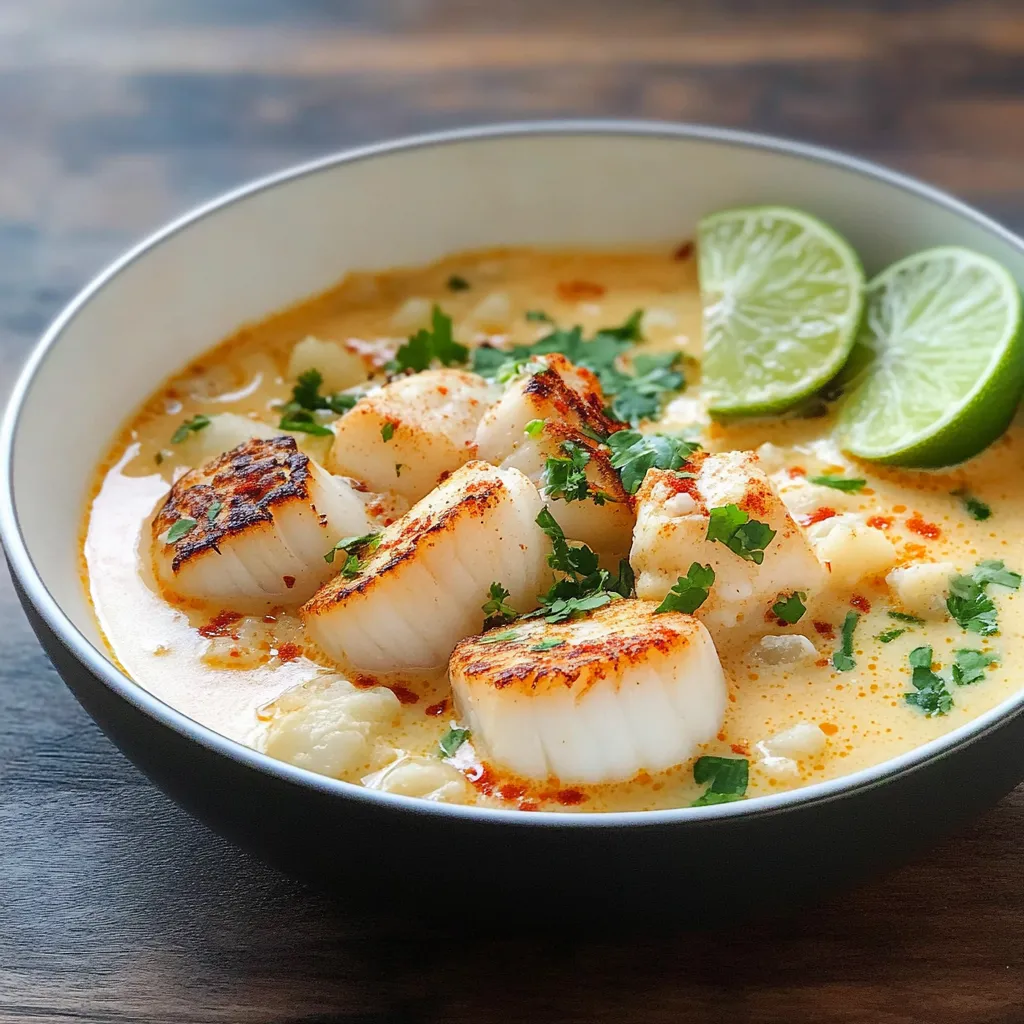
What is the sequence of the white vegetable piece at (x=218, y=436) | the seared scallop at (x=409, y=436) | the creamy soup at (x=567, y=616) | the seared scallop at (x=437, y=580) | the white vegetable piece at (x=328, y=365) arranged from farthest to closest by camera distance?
1. the white vegetable piece at (x=328, y=365)
2. the white vegetable piece at (x=218, y=436)
3. the seared scallop at (x=409, y=436)
4. the seared scallop at (x=437, y=580)
5. the creamy soup at (x=567, y=616)

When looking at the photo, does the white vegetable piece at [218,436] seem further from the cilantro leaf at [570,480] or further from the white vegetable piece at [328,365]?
the cilantro leaf at [570,480]

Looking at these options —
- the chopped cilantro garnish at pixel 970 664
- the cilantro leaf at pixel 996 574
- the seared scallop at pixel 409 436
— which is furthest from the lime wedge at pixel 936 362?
the seared scallop at pixel 409 436

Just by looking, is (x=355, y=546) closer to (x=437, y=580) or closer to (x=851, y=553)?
(x=437, y=580)

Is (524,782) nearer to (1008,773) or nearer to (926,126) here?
(1008,773)

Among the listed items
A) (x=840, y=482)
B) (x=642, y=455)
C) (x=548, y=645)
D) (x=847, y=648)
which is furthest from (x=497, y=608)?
(x=840, y=482)

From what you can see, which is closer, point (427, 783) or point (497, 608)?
point (427, 783)

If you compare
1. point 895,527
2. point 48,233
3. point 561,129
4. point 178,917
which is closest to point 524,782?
point 178,917
